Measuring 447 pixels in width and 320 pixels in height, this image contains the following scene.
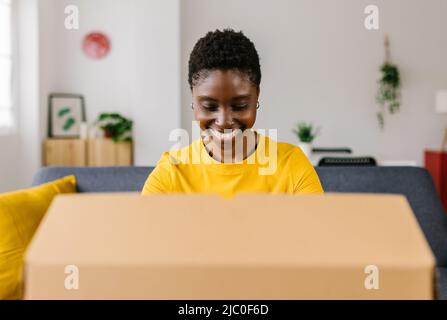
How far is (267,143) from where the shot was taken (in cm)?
91

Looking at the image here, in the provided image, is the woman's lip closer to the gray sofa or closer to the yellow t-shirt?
the yellow t-shirt

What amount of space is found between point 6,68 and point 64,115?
2.29ft

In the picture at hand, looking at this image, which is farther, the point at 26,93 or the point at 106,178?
the point at 26,93

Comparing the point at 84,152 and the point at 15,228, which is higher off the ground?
the point at 84,152

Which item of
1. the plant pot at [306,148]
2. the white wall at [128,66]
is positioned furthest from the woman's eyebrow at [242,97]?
the white wall at [128,66]

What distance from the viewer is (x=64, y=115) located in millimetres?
4551

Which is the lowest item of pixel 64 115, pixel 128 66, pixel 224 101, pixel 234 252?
pixel 234 252

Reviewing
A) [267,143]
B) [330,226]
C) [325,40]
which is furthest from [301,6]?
[330,226]

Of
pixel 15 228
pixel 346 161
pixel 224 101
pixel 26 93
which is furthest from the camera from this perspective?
pixel 26 93

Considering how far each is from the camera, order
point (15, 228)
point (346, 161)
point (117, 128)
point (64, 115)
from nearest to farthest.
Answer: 1. point (15, 228)
2. point (346, 161)
3. point (117, 128)
4. point (64, 115)

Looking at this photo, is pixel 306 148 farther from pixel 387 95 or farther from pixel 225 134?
pixel 225 134

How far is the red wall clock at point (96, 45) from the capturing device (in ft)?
15.7

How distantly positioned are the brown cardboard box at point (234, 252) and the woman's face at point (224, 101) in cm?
29

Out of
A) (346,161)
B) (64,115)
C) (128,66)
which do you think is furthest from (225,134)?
(128,66)
